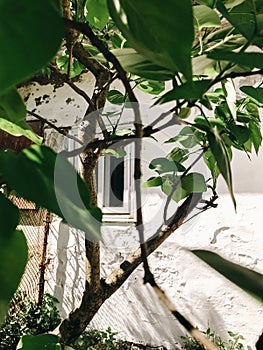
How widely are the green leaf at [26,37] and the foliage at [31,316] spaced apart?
283cm

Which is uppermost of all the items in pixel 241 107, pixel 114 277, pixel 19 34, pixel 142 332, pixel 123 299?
pixel 241 107

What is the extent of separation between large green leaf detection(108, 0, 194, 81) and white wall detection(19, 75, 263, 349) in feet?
6.78

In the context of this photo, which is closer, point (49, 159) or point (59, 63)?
point (49, 159)

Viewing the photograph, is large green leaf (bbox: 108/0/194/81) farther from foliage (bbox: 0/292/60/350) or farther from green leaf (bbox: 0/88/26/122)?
foliage (bbox: 0/292/60/350)

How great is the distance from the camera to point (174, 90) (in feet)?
0.52

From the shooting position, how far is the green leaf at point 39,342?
198 millimetres

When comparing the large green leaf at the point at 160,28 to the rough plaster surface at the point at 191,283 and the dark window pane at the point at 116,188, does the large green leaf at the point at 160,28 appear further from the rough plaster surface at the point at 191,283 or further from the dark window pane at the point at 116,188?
the dark window pane at the point at 116,188

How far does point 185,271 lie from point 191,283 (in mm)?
68

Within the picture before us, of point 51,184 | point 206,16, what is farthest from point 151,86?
point 51,184

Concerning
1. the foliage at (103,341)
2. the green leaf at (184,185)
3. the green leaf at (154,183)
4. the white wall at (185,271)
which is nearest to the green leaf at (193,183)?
the green leaf at (184,185)

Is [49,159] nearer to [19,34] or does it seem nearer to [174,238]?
[19,34]

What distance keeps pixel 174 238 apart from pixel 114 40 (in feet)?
6.64

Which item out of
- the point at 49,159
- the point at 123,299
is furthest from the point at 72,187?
the point at 123,299

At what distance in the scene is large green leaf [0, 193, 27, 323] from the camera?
12 cm
